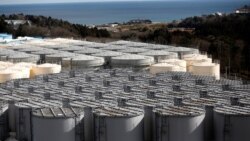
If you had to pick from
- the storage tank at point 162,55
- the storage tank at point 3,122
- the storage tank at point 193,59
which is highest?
the storage tank at point 162,55

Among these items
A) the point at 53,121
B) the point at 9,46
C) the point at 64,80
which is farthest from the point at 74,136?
the point at 9,46

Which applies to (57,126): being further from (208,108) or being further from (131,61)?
(131,61)

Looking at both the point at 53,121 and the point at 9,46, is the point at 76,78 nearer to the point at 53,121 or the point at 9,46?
the point at 53,121

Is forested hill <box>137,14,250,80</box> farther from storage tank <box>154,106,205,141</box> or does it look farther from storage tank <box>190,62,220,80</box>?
storage tank <box>154,106,205,141</box>

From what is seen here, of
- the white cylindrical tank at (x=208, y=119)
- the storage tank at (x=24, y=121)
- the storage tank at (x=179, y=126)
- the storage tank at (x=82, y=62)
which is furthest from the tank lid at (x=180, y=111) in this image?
the storage tank at (x=82, y=62)

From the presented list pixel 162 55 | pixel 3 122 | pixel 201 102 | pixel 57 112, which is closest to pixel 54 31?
pixel 162 55

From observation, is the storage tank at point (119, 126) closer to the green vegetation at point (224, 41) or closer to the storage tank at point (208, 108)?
the storage tank at point (208, 108)
